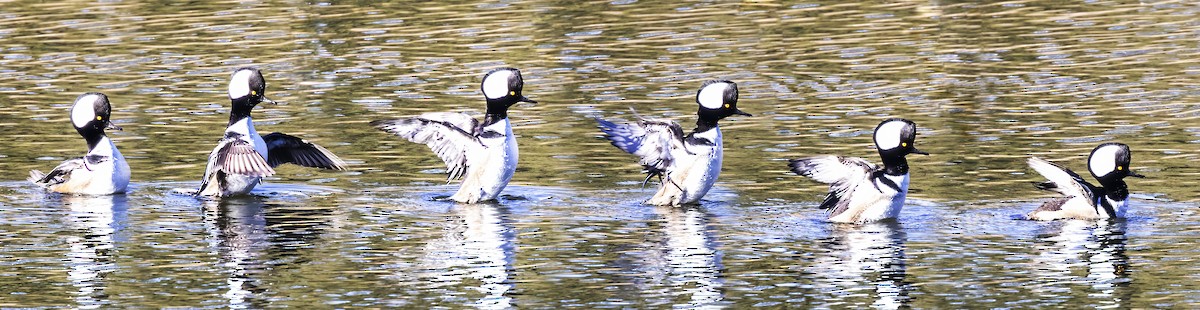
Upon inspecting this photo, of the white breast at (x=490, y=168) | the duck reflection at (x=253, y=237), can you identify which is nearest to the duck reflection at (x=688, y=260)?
the white breast at (x=490, y=168)

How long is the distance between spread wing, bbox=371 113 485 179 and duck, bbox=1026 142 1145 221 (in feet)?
14.7

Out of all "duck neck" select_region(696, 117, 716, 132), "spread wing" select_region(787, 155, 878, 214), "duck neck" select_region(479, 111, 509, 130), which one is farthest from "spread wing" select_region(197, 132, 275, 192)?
"spread wing" select_region(787, 155, 878, 214)

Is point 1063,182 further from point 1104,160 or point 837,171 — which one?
point 837,171

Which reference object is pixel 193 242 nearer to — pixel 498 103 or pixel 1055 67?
pixel 498 103

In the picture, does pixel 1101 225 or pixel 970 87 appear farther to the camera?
pixel 970 87

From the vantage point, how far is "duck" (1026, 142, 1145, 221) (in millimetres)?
15117

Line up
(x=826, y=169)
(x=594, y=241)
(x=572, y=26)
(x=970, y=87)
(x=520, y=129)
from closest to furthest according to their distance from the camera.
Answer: (x=594, y=241) < (x=826, y=169) < (x=520, y=129) < (x=970, y=87) < (x=572, y=26)

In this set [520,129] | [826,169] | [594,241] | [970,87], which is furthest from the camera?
[970,87]

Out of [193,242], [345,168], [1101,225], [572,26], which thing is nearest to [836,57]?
[572,26]

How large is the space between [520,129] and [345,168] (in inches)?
129

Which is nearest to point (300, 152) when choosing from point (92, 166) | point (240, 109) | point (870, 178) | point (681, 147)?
point (240, 109)

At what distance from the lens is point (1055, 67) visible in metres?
24.6

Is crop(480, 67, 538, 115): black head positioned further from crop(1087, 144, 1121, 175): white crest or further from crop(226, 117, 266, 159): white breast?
crop(1087, 144, 1121, 175): white crest

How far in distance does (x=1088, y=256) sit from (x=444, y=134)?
5552 mm
